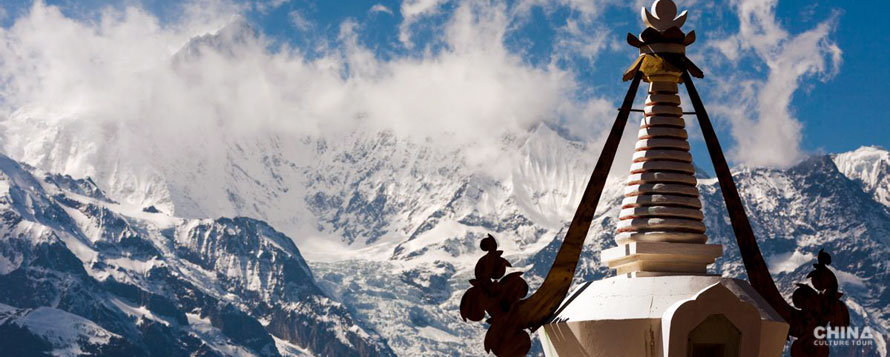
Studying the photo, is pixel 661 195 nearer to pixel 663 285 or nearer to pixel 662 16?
pixel 663 285

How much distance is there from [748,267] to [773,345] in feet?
4.71

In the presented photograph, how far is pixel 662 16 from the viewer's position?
62.9 ft

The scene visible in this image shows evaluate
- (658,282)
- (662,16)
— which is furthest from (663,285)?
(662,16)

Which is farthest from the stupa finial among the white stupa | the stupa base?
the stupa base

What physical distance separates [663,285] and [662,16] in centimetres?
368

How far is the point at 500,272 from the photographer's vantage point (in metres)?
17.8

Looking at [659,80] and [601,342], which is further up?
[659,80]

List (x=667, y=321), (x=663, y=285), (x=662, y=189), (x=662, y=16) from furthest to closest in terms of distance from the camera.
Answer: (x=662, y=16) < (x=662, y=189) < (x=663, y=285) < (x=667, y=321)

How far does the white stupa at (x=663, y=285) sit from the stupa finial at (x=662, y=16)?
0.01 meters

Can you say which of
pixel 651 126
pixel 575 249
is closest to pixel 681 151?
pixel 651 126

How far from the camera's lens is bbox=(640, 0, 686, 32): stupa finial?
19.1 metres

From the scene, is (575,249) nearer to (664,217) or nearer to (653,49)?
(664,217)

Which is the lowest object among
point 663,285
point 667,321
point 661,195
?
point 667,321

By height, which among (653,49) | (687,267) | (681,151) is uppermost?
(653,49)
